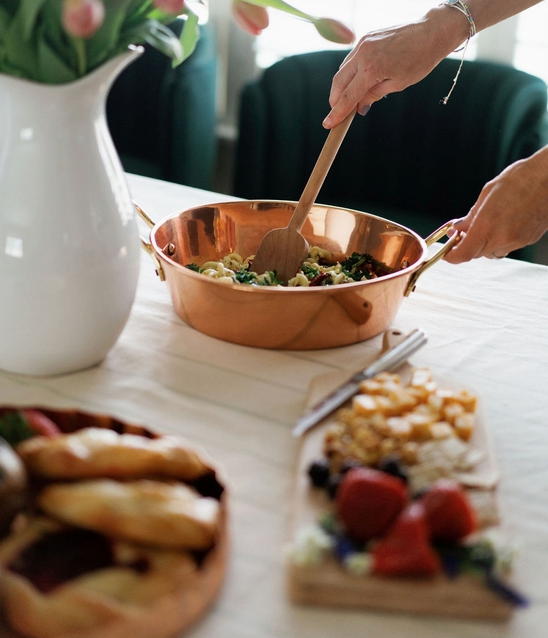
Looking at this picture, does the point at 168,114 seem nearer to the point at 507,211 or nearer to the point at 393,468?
the point at 507,211

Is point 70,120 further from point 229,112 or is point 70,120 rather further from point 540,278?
point 229,112

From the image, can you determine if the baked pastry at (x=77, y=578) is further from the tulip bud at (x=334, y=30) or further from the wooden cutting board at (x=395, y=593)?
the tulip bud at (x=334, y=30)

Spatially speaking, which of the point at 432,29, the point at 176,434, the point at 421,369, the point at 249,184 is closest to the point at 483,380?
the point at 421,369

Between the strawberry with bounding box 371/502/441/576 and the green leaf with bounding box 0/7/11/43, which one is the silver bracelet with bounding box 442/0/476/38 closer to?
the green leaf with bounding box 0/7/11/43

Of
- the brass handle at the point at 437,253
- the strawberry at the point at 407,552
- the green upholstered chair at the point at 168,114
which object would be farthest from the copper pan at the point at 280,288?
the green upholstered chair at the point at 168,114

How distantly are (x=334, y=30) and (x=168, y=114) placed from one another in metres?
1.96

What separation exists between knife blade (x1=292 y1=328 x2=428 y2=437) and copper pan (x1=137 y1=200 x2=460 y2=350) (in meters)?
0.08

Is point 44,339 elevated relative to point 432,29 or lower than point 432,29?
lower

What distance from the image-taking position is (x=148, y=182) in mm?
1771

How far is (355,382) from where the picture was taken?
863 millimetres

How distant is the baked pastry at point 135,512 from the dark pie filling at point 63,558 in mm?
18

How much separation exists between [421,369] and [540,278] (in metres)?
0.58

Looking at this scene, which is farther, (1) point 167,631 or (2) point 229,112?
(2) point 229,112

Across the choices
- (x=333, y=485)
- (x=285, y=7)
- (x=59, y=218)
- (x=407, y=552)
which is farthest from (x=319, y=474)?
(x=285, y=7)
